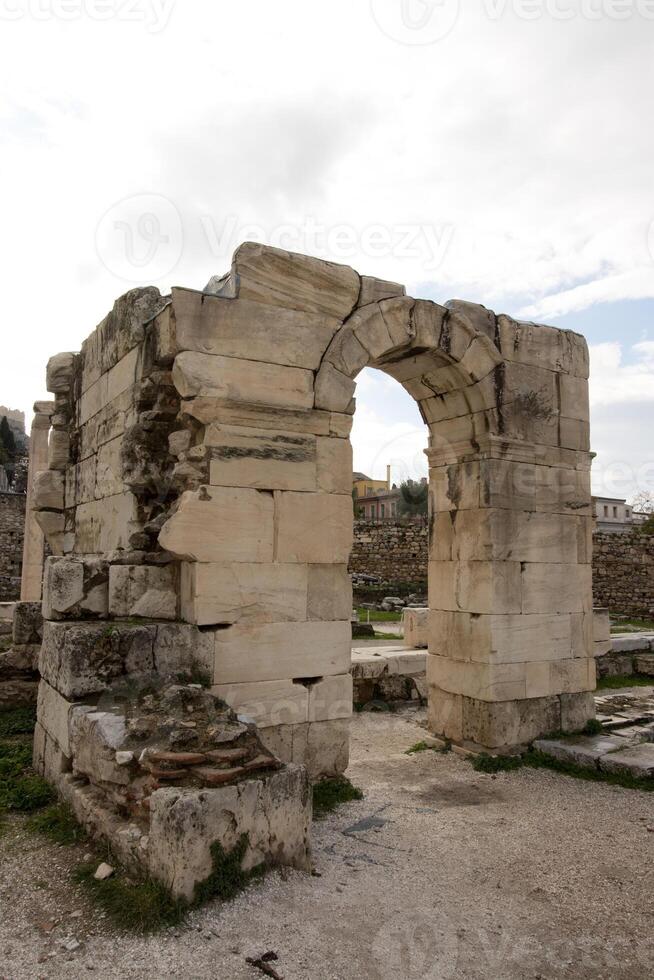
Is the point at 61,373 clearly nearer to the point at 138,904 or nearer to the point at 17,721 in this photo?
the point at 17,721

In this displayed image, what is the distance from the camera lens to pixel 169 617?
5.29 metres

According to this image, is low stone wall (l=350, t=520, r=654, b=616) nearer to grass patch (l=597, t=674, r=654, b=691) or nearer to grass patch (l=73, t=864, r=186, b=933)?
grass patch (l=597, t=674, r=654, b=691)

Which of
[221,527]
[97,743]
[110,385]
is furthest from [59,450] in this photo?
[97,743]

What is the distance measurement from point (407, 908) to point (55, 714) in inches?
101

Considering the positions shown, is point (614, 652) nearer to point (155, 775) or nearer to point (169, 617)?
point (169, 617)

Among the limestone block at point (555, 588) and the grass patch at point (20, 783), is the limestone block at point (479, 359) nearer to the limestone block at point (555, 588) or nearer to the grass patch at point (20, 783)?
the limestone block at point (555, 588)

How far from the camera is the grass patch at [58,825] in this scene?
404cm

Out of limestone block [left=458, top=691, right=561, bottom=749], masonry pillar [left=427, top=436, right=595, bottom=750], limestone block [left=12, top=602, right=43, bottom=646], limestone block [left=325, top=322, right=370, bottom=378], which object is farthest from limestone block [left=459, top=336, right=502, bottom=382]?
limestone block [left=12, top=602, right=43, bottom=646]

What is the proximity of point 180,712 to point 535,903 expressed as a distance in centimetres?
211

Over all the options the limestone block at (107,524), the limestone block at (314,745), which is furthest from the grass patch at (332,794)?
the limestone block at (107,524)

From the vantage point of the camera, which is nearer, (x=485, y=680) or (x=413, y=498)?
(x=485, y=680)

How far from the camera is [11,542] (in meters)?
22.5

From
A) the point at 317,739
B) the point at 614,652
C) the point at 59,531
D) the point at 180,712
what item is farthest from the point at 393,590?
the point at 180,712

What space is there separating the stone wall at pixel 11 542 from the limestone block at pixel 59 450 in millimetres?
15202
